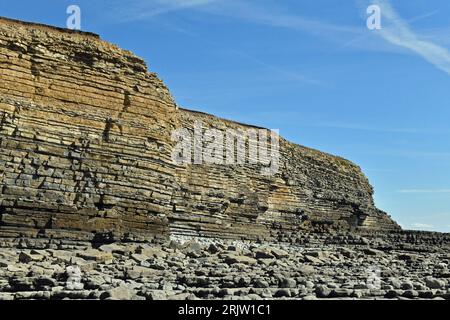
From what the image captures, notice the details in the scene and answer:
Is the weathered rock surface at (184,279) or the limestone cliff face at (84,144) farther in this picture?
the limestone cliff face at (84,144)

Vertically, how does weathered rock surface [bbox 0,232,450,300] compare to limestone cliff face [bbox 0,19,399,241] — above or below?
below

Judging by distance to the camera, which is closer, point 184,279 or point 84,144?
point 184,279

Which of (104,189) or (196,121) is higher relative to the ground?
(196,121)

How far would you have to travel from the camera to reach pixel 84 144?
69.0 feet

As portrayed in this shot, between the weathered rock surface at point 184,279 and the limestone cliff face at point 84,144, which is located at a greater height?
the limestone cliff face at point 84,144

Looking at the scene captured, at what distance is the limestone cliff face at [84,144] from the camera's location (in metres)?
19.4

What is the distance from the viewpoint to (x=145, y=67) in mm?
23875

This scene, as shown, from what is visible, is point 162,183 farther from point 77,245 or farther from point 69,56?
point 69,56

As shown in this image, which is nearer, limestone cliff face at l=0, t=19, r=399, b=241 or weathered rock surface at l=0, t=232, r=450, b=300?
weathered rock surface at l=0, t=232, r=450, b=300

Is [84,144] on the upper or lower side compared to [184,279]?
upper

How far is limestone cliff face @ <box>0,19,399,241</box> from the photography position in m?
19.4
